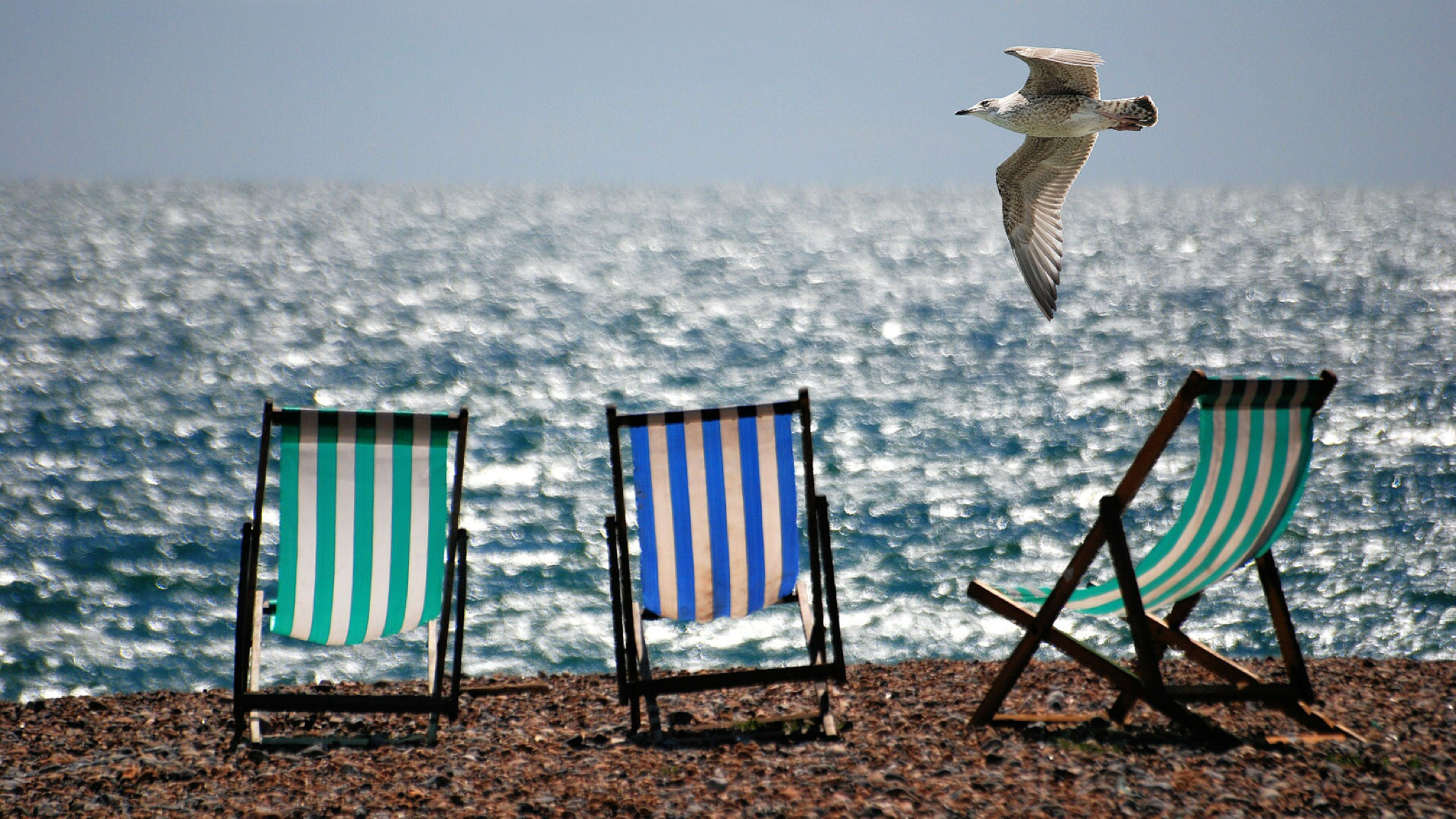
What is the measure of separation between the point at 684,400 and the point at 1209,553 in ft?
68.3

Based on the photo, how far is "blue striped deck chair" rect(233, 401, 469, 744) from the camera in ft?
11.8

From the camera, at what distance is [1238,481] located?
3414mm

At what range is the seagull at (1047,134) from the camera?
5.38 meters

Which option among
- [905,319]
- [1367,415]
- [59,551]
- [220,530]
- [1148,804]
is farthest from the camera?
[905,319]

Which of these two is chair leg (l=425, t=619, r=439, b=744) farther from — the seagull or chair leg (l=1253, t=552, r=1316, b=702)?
the seagull

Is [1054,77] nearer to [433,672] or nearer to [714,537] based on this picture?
[714,537]

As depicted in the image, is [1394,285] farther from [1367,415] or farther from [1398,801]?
Result: [1398,801]

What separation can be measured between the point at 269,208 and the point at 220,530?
240 feet

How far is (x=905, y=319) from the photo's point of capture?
3684 centimetres

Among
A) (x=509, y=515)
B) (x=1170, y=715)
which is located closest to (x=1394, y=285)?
(x=509, y=515)

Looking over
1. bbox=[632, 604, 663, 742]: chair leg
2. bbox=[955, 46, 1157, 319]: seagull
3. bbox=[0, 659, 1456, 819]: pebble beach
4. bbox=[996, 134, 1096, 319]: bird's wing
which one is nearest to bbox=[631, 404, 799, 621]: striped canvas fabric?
bbox=[632, 604, 663, 742]: chair leg

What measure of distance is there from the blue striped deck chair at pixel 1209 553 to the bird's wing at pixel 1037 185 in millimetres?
2718

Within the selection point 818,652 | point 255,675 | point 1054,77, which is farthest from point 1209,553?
point 255,675

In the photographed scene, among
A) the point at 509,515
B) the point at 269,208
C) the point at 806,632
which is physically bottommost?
the point at 509,515
